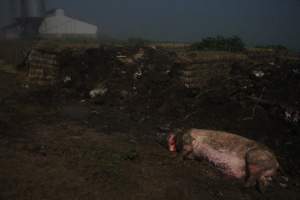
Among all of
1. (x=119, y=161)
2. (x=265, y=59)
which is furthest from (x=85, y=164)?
(x=265, y=59)

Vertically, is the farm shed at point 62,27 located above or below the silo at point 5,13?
below

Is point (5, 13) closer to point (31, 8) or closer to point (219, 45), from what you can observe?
point (31, 8)

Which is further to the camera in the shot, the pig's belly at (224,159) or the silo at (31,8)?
the silo at (31,8)

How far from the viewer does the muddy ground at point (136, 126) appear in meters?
5.29

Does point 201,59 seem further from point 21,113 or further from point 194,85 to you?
point 21,113

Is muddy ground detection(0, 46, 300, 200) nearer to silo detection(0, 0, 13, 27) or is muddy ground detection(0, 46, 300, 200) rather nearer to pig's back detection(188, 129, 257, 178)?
pig's back detection(188, 129, 257, 178)

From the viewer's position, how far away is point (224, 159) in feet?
20.0

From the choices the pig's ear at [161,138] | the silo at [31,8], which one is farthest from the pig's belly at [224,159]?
the silo at [31,8]

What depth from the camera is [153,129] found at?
8633 millimetres

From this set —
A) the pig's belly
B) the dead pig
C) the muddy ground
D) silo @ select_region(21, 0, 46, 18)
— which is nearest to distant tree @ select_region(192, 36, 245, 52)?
the muddy ground

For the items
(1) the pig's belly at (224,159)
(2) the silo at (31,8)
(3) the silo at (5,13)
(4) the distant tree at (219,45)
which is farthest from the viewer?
(3) the silo at (5,13)

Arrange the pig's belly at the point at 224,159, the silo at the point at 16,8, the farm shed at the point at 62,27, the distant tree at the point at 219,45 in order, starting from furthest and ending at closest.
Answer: the silo at the point at 16,8 → the farm shed at the point at 62,27 → the distant tree at the point at 219,45 → the pig's belly at the point at 224,159

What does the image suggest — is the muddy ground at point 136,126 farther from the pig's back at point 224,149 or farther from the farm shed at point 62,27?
the farm shed at point 62,27

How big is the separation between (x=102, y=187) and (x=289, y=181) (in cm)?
389
